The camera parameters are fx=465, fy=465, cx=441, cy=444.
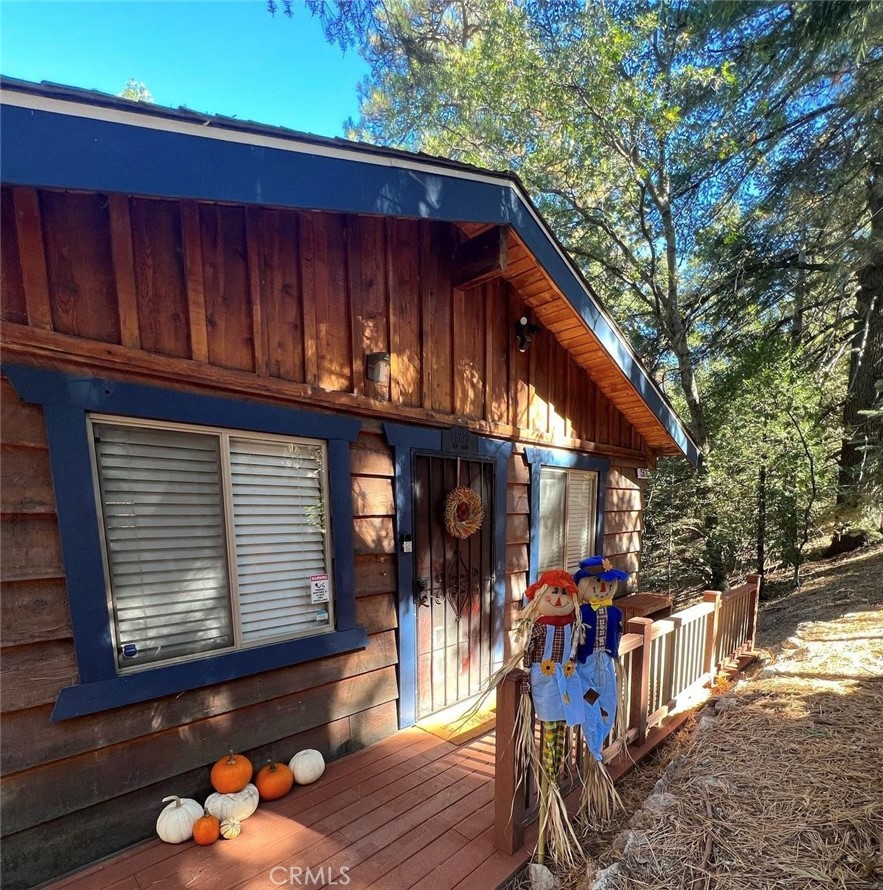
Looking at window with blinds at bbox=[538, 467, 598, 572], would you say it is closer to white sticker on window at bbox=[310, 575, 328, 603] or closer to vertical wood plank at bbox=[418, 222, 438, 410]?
vertical wood plank at bbox=[418, 222, 438, 410]

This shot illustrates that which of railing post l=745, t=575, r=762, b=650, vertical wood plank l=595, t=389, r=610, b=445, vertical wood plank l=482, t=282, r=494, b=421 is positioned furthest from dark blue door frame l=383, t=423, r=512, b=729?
railing post l=745, t=575, r=762, b=650

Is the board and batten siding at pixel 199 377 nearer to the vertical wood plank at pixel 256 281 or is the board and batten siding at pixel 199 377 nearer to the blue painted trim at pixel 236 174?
the vertical wood plank at pixel 256 281

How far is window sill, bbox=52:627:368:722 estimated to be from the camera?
79.1 inches

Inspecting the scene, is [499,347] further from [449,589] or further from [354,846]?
[354,846]

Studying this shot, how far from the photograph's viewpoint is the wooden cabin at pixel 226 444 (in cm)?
191

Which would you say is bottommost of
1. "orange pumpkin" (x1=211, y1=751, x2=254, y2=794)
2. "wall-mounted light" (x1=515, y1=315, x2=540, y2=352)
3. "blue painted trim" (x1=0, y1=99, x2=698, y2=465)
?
"orange pumpkin" (x1=211, y1=751, x2=254, y2=794)

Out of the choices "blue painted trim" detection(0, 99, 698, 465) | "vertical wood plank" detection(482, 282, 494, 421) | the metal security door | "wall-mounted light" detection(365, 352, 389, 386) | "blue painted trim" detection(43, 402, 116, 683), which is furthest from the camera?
"vertical wood plank" detection(482, 282, 494, 421)

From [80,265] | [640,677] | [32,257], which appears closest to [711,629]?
[640,677]

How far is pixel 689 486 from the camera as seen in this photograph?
28.8 ft

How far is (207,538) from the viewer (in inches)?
95.7

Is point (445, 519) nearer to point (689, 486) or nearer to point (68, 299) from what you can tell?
point (68, 299)

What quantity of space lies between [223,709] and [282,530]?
3.14ft

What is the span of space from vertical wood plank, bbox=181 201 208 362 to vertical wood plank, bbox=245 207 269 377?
0.83ft

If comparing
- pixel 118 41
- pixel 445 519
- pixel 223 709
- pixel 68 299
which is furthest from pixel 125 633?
pixel 118 41
